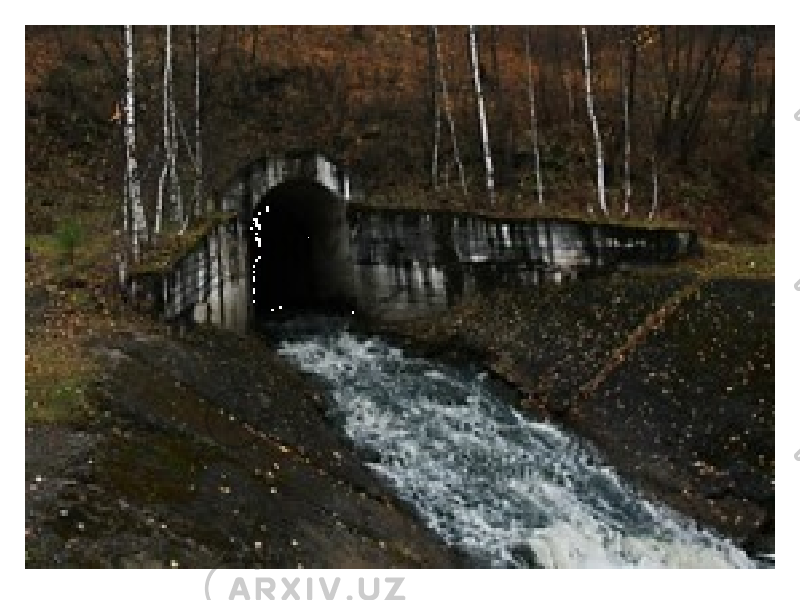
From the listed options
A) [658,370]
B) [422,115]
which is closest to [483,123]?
[422,115]

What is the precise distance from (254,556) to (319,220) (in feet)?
60.7

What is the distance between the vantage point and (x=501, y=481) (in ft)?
54.9

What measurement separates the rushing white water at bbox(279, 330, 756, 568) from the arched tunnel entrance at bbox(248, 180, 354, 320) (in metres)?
6.58

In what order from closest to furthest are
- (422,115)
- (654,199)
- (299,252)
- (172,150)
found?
(172,150)
(299,252)
(654,199)
(422,115)

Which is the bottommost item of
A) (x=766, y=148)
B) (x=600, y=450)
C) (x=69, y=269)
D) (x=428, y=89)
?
(x=600, y=450)

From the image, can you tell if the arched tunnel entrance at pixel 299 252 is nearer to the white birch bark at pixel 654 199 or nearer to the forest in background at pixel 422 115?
the forest in background at pixel 422 115

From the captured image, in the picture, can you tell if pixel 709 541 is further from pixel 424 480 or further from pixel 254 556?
pixel 254 556

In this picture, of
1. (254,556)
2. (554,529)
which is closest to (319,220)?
(554,529)

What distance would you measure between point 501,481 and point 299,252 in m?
15.5

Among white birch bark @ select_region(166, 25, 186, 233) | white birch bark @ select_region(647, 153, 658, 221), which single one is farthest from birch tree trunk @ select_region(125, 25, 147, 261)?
white birch bark @ select_region(647, 153, 658, 221)

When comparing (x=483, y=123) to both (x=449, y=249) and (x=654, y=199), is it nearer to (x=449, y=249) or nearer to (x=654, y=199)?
(x=449, y=249)

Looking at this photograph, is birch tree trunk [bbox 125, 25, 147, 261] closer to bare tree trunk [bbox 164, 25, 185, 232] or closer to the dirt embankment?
bare tree trunk [bbox 164, 25, 185, 232]

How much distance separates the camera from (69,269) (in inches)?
846

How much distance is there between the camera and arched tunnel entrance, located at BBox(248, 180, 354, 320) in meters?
27.3
